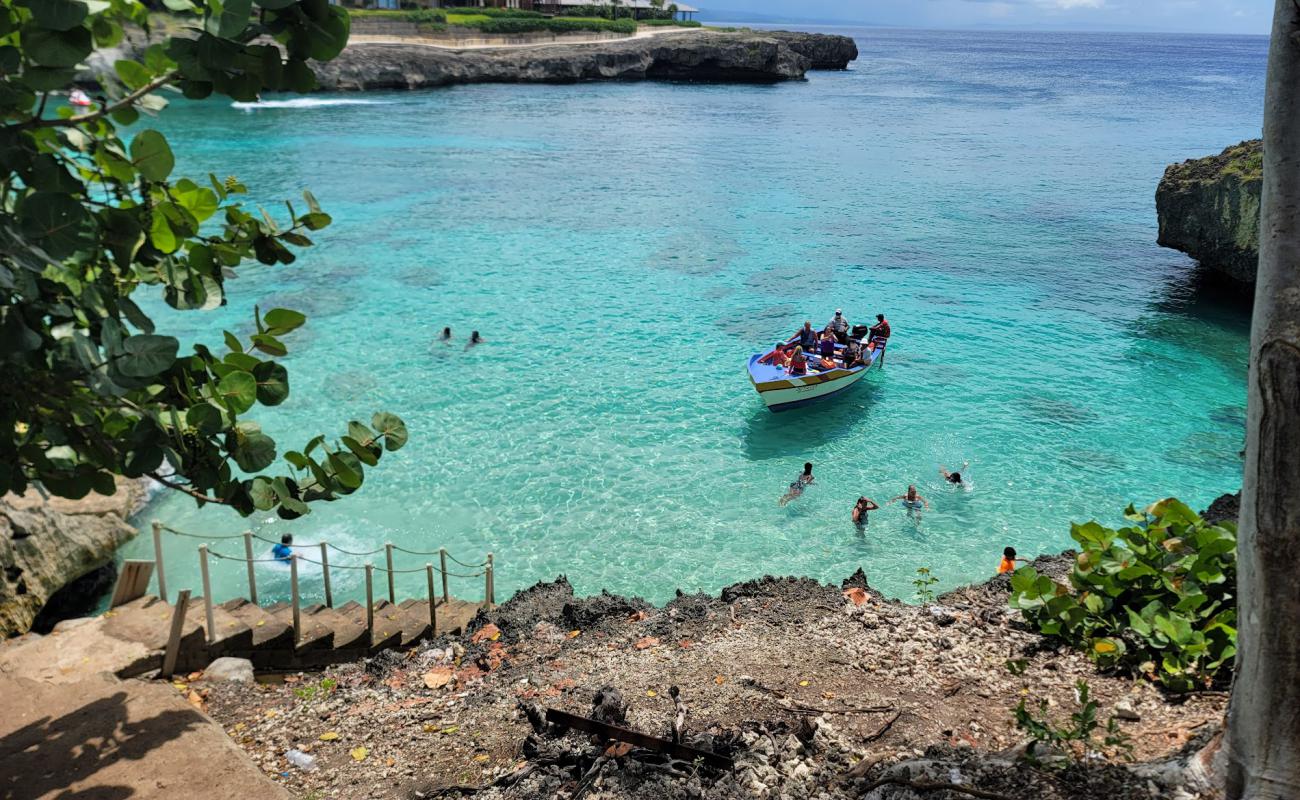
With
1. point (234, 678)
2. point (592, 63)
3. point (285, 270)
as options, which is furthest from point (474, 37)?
point (234, 678)

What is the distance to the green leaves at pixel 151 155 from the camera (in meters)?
4.45

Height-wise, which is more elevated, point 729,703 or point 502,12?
point 502,12

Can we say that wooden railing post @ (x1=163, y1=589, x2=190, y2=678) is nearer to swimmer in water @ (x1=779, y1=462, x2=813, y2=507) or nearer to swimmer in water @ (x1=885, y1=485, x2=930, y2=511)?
swimmer in water @ (x1=779, y1=462, x2=813, y2=507)

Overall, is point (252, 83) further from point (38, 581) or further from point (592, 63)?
point (592, 63)

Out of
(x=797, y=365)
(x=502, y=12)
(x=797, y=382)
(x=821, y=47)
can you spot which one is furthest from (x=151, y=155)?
(x=821, y=47)

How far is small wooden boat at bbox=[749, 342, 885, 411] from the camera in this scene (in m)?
20.3

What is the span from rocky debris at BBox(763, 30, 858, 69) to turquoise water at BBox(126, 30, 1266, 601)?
62101mm

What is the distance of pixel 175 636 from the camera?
9.05m

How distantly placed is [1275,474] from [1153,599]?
376 cm

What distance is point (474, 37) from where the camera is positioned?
8650cm

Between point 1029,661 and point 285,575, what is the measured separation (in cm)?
1151

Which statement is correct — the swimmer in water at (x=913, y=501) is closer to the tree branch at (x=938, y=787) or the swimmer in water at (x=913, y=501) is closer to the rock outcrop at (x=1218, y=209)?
the tree branch at (x=938, y=787)

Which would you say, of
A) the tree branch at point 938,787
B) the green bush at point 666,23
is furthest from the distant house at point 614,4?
the tree branch at point 938,787

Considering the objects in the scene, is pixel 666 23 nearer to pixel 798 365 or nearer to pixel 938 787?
pixel 798 365
